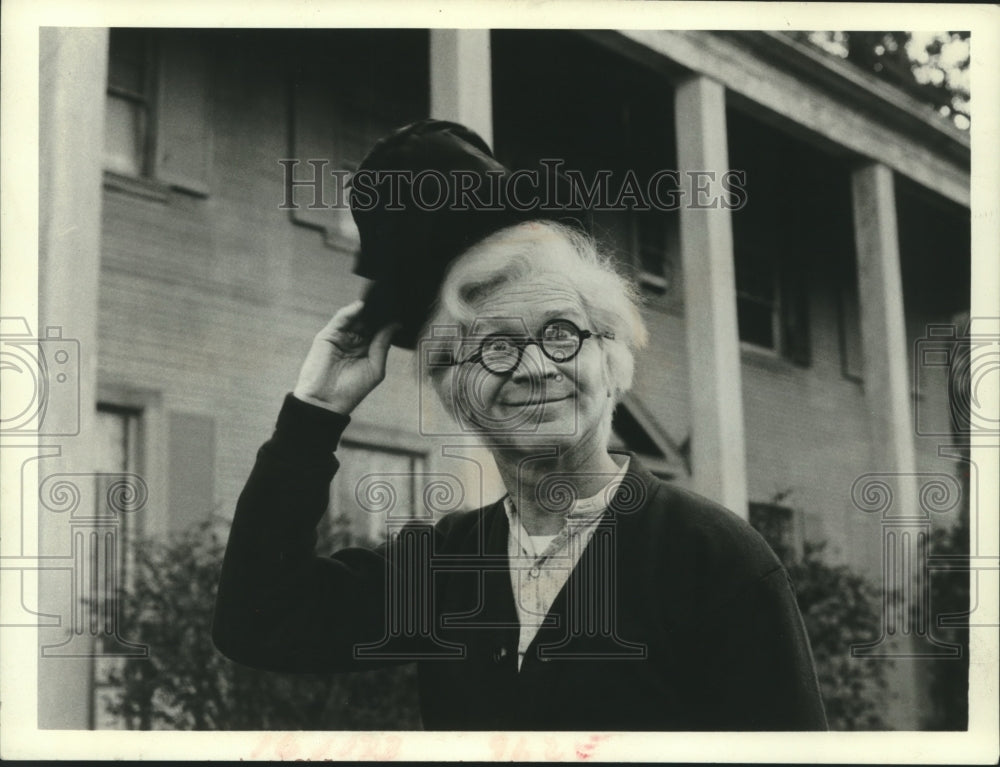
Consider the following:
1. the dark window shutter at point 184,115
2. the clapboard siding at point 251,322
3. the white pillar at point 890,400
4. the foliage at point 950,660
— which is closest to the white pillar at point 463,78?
the clapboard siding at point 251,322

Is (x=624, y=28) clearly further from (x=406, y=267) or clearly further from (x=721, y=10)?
(x=406, y=267)

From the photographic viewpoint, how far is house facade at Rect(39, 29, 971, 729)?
Result: 16.4ft

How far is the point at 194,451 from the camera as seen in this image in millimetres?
5074

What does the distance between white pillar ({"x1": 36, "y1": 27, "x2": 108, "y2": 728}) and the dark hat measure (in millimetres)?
909

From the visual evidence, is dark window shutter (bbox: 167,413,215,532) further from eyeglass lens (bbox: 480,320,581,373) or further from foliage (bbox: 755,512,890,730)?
foliage (bbox: 755,512,890,730)

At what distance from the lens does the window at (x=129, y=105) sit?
204 inches

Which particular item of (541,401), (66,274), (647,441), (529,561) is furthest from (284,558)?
(647,441)

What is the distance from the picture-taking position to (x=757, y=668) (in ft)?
15.4

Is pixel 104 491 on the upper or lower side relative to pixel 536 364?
lower

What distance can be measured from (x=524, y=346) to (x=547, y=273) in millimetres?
268

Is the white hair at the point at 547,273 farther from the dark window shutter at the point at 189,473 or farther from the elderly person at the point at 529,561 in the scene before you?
the dark window shutter at the point at 189,473

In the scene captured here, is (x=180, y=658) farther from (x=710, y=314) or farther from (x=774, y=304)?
(x=774, y=304)

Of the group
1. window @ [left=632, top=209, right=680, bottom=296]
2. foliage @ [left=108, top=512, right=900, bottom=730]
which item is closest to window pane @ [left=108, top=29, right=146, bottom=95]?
foliage @ [left=108, top=512, right=900, bottom=730]

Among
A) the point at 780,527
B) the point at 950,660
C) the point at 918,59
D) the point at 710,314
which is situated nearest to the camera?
the point at 950,660
